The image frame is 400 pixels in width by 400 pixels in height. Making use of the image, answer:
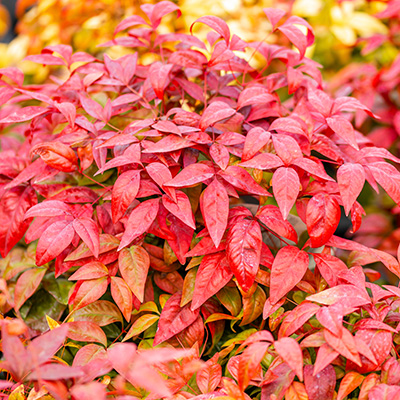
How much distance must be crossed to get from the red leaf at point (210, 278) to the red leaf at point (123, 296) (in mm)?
116

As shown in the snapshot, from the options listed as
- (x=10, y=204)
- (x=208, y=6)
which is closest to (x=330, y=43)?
(x=208, y=6)

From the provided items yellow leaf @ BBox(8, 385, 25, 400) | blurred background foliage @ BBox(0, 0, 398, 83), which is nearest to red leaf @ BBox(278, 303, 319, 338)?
yellow leaf @ BBox(8, 385, 25, 400)

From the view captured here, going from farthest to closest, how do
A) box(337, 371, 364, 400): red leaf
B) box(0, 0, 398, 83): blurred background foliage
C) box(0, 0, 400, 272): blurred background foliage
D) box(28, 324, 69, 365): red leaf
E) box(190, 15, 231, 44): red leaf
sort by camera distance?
box(0, 0, 398, 83): blurred background foliage
box(0, 0, 400, 272): blurred background foliage
box(190, 15, 231, 44): red leaf
box(337, 371, 364, 400): red leaf
box(28, 324, 69, 365): red leaf

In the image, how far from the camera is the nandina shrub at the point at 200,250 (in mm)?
685

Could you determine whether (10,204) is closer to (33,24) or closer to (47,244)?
(47,244)

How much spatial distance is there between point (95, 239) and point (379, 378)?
52cm

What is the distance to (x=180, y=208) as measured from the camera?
77 centimetres

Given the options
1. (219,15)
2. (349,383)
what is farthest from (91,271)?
(219,15)

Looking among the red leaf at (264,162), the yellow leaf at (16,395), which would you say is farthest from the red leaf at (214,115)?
the yellow leaf at (16,395)

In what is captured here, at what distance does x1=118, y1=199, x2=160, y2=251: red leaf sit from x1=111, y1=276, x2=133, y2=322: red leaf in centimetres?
9

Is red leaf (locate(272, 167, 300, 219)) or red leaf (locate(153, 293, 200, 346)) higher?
red leaf (locate(272, 167, 300, 219))

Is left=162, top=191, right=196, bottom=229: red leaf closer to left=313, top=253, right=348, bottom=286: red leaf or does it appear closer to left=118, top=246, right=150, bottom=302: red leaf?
left=118, top=246, right=150, bottom=302: red leaf

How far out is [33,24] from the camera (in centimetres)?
206

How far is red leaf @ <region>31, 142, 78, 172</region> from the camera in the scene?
0.86 meters
